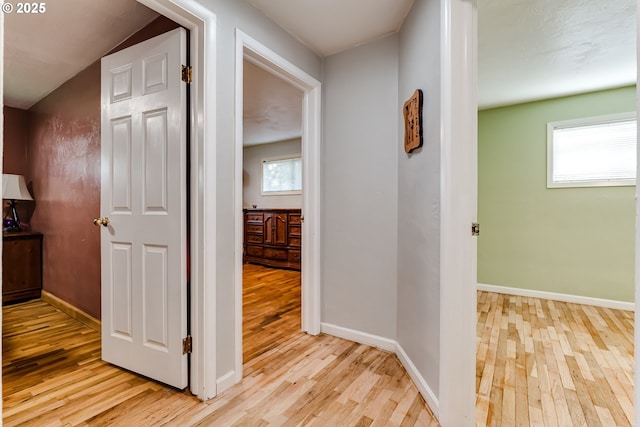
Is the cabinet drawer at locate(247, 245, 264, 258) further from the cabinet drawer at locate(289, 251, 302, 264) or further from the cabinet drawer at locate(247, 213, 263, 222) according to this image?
the cabinet drawer at locate(289, 251, 302, 264)

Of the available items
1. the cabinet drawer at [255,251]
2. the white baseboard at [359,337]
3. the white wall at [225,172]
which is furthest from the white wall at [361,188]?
the cabinet drawer at [255,251]

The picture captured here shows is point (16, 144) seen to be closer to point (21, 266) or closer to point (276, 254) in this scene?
point (21, 266)

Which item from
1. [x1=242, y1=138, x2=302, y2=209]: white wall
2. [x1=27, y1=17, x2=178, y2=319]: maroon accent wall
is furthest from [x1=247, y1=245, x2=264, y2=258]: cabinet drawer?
[x1=27, y1=17, x2=178, y2=319]: maroon accent wall

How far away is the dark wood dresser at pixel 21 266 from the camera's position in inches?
127

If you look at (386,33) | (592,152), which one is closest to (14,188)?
(386,33)

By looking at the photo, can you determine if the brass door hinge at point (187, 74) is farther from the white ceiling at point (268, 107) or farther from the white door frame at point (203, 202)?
the white ceiling at point (268, 107)

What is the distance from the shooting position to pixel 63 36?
2.23 metres

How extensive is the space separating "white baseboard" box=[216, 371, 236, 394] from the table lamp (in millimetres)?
3174

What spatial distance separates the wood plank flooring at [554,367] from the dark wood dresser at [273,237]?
9.19 feet

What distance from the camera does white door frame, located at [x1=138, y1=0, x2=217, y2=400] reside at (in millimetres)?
1653

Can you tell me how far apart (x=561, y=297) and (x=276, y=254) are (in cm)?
380

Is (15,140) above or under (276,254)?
above

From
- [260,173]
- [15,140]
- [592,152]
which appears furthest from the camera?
[260,173]

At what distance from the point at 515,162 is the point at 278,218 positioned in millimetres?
3412
